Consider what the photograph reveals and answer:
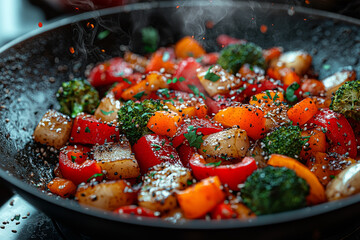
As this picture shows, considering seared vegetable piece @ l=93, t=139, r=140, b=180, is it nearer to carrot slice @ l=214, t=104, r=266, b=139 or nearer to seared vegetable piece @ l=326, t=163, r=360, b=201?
carrot slice @ l=214, t=104, r=266, b=139

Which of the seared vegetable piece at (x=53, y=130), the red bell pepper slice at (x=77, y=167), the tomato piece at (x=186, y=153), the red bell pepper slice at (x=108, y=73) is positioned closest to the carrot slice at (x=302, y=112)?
the tomato piece at (x=186, y=153)

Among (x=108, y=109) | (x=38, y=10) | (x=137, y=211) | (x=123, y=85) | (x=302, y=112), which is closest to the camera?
(x=137, y=211)

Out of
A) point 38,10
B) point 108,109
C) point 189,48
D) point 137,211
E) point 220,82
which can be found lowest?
point 137,211

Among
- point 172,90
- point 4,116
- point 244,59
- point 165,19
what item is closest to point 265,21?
point 244,59

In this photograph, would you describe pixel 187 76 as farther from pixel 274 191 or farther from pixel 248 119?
pixel 274 191

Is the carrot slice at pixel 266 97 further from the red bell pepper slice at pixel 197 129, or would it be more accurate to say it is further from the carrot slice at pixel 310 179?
the carrot slice at pixel 310 179

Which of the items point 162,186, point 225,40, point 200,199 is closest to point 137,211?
point 162,186

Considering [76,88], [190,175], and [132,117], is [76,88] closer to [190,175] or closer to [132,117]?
[132,117]
